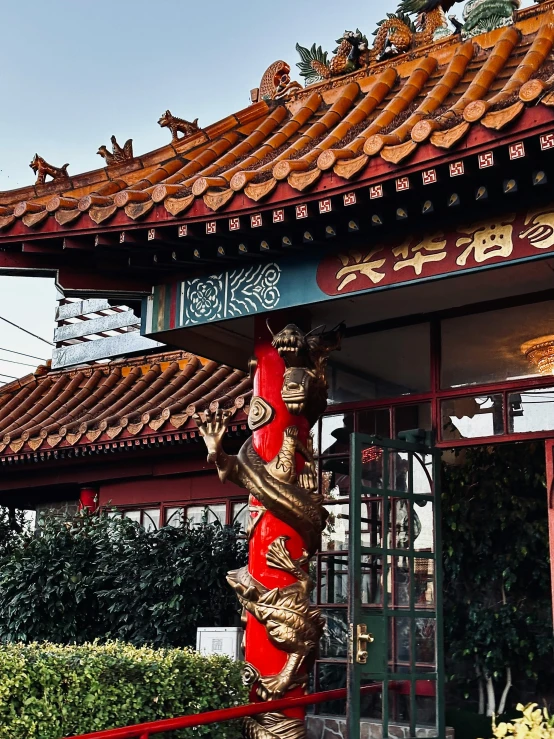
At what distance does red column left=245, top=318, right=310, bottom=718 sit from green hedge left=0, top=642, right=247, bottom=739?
0.18 meters

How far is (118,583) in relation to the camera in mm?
7414

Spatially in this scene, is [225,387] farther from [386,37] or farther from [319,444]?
[386,37]

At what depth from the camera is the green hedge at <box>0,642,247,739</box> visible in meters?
4.11

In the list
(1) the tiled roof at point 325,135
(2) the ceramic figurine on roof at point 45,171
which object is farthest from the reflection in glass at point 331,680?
(2) the ceramic figurine on roof at point 45,171

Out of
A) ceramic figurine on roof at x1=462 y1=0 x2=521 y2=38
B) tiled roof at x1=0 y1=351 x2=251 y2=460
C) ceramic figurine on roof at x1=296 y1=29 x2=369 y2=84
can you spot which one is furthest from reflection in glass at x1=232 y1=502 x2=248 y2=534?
ceramic figurine on roof at x1=462 y1=0 x2=521 y2=38

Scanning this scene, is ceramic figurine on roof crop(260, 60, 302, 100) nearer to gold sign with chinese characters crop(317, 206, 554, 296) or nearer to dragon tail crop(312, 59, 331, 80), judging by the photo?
dragon tail crop(312, 59, 331, 80)

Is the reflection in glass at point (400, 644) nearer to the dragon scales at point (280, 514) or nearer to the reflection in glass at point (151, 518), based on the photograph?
the dragon scales at point (280, 514)

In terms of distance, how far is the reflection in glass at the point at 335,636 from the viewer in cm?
600

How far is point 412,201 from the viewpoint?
4738 mm

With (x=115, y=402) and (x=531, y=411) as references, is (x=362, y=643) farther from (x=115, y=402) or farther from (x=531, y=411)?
(x=115, y=402)

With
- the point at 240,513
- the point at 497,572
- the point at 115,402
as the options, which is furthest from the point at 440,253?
the point at 115,402

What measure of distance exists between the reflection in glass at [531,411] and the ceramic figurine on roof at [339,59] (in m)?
2.52

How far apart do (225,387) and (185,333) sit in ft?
7.49

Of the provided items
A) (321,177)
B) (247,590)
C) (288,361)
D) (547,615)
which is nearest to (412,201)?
(321,177)
